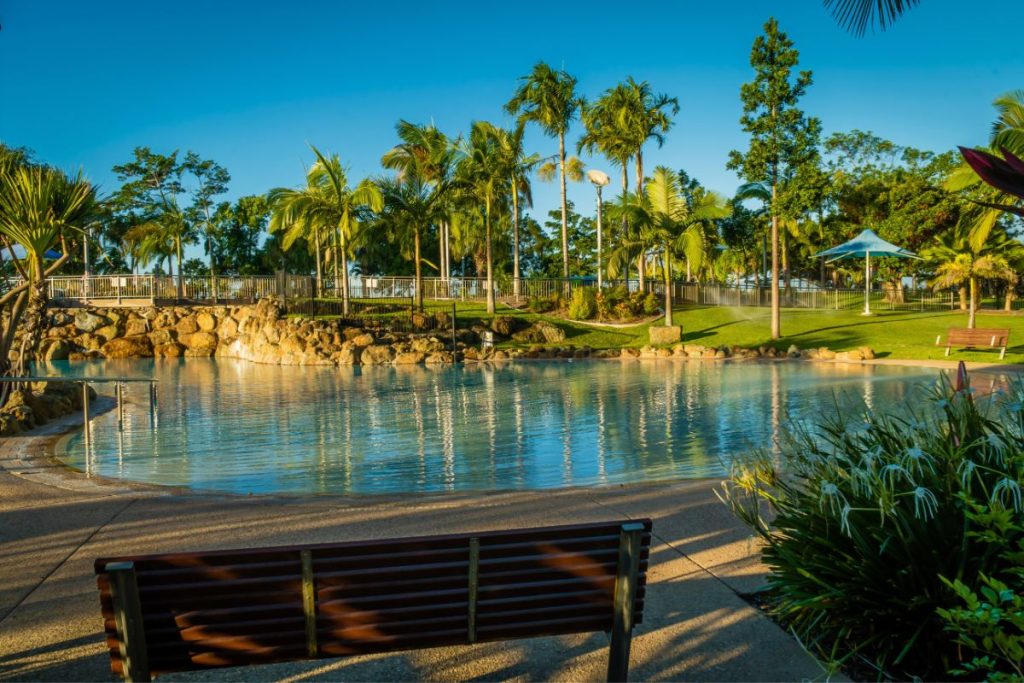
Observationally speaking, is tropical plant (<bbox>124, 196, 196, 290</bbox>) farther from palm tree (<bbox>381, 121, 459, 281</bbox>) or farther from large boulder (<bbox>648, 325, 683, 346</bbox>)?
large boulder (<bbox>648, 325, 683, 346</bbox>)

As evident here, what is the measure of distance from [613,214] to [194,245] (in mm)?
32289

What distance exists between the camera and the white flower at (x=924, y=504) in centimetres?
392

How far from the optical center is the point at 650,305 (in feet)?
135

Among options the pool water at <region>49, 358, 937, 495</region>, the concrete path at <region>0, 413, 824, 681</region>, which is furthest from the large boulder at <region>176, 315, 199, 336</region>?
the concrete path at <region>0, 413, 824, 681</region>

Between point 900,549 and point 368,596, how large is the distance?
2.58 metres

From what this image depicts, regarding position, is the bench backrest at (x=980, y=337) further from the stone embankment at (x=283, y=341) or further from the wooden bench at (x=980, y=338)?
the stone embankment at (x=283, y=341)

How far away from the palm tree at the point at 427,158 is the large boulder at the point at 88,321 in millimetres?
16434

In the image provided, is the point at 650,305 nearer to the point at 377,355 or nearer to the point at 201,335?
the point at 377,355

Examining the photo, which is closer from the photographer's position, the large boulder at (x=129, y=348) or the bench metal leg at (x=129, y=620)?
the bench metal leg at (x=129, y=620)

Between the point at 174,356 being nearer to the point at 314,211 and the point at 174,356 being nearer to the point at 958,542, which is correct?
the point at 314,211

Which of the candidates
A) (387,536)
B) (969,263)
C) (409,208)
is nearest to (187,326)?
(409,208)

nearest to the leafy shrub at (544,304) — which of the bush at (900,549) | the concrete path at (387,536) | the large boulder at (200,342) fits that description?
the large boulder at (200,342)

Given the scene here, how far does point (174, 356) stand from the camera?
40625 millimetres

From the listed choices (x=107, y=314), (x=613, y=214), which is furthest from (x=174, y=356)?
(x=613, y=214)
